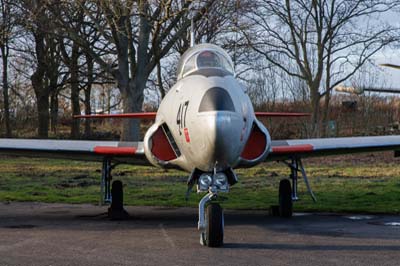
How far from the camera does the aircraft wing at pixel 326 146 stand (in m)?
11.0

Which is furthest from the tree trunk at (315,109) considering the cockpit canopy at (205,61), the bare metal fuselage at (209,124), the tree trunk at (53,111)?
the bare metal fuselage at (209,124)

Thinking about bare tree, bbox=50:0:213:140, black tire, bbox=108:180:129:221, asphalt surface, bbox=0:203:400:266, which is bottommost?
asphalt surface, bbox=0:203:400:266

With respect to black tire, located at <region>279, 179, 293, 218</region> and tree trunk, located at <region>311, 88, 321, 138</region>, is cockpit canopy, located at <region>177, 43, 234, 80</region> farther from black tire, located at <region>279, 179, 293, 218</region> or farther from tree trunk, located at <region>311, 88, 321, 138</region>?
tree trunk, located at <region>311, 88, 321, 138</region>

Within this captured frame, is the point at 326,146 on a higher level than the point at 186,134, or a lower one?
lower

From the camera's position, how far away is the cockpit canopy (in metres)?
9.96

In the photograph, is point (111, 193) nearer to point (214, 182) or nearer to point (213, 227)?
point (214, 182)

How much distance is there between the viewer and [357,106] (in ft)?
145

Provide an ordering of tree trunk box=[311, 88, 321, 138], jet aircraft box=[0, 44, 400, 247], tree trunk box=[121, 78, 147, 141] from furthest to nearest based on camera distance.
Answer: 1. tree trunk box=[311, 88, 321, 138]
2. tree trunk box=[121, 78, 147, 141]
3. jet aircraft box=[0, 44, 400, 247]

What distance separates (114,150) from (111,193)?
1547 millimetres

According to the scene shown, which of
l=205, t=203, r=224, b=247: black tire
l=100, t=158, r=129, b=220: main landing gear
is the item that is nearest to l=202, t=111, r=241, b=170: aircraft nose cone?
l=205, t=203, r=224, b=247: black tire

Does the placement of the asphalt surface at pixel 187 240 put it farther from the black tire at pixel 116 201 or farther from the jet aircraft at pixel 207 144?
the jet aircraft at pixel 207 144

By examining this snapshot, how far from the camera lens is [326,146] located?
38.1 ft

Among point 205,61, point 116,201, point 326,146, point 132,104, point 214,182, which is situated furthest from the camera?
point 132,104

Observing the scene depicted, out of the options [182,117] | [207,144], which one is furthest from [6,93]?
[207,144]
